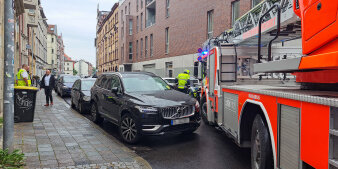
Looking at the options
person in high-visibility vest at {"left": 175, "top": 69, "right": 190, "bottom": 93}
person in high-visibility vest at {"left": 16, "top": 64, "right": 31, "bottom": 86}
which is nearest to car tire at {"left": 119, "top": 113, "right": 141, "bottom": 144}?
person in high-visibility vest at {"left": 16, "top": 64, "right": 31, "bottom": 86}

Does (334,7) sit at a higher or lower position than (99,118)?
higher

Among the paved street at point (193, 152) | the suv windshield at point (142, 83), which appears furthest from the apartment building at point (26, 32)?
the paved street at point (193, 152)

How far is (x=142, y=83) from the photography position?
287 inches

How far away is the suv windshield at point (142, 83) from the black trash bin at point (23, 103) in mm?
2814

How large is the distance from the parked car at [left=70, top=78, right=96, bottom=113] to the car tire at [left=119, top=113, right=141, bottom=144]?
4194mm

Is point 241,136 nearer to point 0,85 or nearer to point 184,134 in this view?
point 184,134

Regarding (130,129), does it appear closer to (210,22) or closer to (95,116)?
(95,116)

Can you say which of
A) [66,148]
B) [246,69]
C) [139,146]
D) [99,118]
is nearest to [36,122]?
[99,118]

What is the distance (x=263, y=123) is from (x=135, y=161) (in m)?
2.22

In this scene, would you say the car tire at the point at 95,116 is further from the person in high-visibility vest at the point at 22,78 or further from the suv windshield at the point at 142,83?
the person in high-visibility vest at the point at 22,78

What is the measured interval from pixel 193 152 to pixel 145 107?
1336 millimetres

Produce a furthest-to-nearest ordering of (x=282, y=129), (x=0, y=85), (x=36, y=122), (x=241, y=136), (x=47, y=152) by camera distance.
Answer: (x=0, y=85) < (x=36, y=122) < (x=47, y=152) < (x=241, y=136) < (x=282, y=129)

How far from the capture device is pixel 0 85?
28.9 ft

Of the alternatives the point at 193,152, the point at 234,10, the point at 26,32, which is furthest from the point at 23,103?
the point at 26,32
